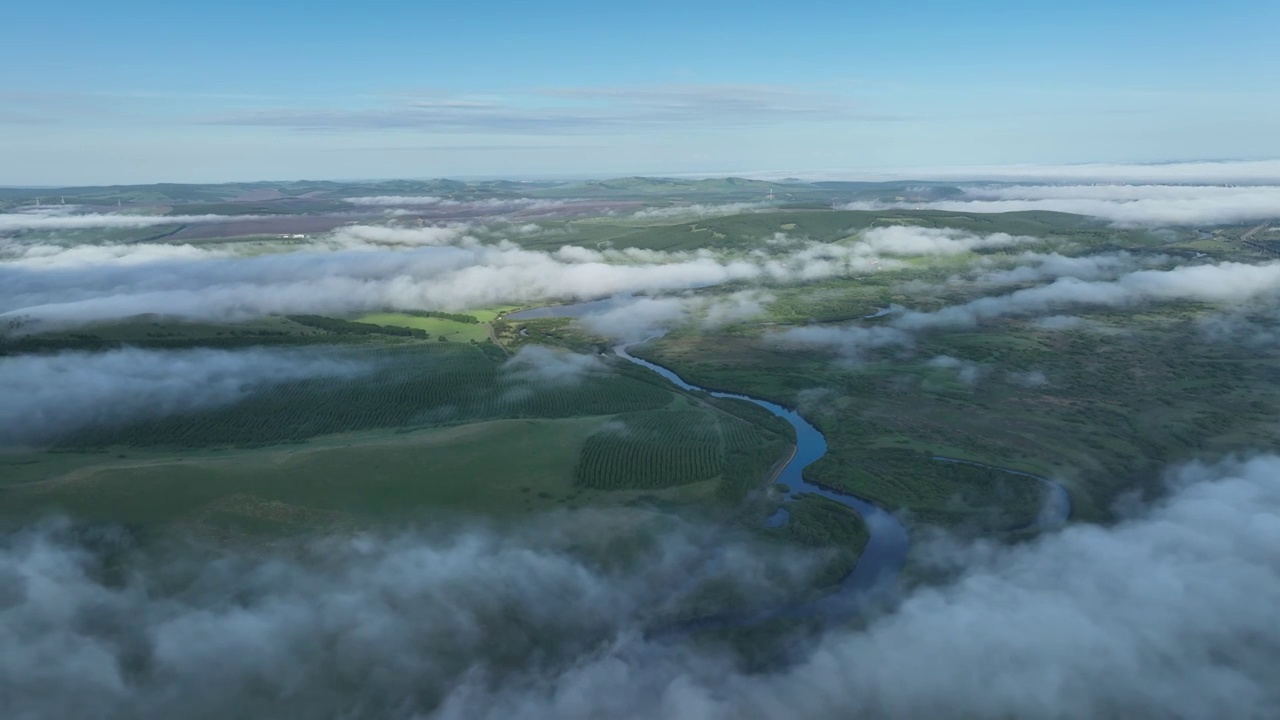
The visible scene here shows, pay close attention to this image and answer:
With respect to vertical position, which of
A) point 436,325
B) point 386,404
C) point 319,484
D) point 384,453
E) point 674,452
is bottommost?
point 674,452

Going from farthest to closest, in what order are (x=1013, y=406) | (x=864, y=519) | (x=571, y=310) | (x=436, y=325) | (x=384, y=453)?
(x=571, y=310)
(x=436, y=325)
(x=1013, y=406)
(x=384, y=453)
(x=864, y=519)

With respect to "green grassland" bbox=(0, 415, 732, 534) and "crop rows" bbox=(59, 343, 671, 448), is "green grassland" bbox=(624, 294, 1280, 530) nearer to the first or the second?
"crop rows" bbox=(59, 343, 671, 448)

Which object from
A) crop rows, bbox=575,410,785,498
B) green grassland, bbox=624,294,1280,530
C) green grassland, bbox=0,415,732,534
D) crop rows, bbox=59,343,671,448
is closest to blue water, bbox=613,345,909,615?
green grassland, bbox=624,294,1280,530

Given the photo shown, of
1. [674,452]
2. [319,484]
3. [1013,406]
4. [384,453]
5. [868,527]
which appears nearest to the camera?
[868,527]

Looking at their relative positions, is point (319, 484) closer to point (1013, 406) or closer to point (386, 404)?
point (386, 404)

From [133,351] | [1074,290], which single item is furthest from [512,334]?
[1074,290]

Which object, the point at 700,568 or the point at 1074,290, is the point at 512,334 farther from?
the point at 1074,290

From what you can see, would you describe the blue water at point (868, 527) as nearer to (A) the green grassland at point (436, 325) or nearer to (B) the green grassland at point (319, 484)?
(B) the green grassland at point (319, 484)

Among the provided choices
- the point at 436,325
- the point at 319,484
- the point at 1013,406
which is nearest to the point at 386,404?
the point at 319,484

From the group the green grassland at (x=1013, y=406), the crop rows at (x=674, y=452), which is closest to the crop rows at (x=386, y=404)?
the crop rows at (x=674, y=452)

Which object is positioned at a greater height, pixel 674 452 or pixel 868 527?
pixel 674 452
